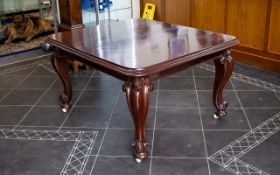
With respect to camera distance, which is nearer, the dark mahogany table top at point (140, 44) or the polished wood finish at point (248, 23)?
the dark mahogany table top at point (140, 44)

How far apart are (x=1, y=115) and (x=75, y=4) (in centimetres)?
139

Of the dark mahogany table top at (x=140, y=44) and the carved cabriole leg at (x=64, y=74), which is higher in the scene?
the dark mahogany table top at (x=140, y=44)

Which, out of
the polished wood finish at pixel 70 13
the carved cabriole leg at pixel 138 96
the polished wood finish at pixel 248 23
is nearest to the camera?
the carved cabriole leg at pixel 138 96

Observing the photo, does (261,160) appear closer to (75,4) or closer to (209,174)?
(209,174)

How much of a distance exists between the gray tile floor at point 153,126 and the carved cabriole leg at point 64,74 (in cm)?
9

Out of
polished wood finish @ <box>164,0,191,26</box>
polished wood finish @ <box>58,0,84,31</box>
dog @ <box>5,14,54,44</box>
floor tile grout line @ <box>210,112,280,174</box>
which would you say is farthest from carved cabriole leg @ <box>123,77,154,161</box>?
dog @ <box>5,14,54,44</box>

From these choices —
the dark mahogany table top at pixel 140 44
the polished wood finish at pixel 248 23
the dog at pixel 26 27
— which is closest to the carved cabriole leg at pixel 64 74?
the dark mahogany table top at pixel 140 44

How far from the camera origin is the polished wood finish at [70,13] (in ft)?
11.8

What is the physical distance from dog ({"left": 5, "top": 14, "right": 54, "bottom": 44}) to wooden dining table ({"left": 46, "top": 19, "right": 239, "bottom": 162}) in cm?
243

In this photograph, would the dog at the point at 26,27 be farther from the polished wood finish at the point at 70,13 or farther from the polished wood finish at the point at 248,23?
the polished wood finish at the point at 248,23

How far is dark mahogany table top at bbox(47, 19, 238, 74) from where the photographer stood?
79.9 inches

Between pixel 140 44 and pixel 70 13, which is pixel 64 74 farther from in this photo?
pixel 70 13

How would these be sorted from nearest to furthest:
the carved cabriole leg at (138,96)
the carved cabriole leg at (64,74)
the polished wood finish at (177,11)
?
1. the carved cabriole leg at (138,96)
2. the carved cabriole leg at (64,74)
3. the polished wood finish at (177,11)

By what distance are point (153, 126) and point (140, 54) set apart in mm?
682
